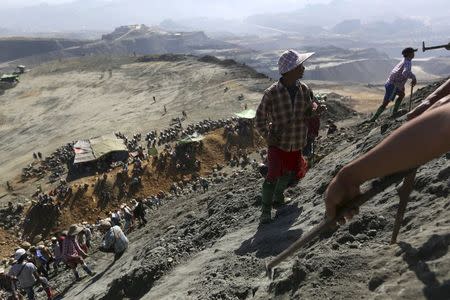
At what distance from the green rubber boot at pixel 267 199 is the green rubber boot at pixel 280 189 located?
12 cm

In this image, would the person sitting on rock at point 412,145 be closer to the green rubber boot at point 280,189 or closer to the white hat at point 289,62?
the white hat at point 289,62

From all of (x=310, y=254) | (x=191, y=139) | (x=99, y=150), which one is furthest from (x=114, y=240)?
(x=99, y=150)

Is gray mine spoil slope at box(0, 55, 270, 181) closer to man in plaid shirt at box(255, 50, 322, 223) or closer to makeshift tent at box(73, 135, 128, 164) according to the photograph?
makeshift tent at box(73, 135, 128, 164)

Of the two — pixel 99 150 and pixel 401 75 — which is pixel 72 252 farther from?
pixel 99 150

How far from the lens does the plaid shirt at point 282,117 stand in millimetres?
5926

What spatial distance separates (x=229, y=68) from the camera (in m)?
53.8

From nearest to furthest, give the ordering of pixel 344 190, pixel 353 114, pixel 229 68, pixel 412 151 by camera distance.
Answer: pixel 412 151 → pixel 344 190 → pixel 353 114 → pixel 229 68

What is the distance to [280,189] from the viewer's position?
6566 mm

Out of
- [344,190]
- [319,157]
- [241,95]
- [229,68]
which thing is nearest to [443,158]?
[344,190]

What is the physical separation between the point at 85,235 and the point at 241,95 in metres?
25.0

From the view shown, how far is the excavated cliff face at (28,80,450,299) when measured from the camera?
11.2ft

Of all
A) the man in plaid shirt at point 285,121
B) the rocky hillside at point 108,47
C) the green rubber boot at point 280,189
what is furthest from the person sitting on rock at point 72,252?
the rocky hillside at point 108,47

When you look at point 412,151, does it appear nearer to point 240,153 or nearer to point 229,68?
point 240,153

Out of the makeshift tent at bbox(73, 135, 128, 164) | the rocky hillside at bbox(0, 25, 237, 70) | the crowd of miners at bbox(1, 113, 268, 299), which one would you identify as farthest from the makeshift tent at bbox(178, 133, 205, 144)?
the rocky hillside at bbox(0, 25, 237, 70)
